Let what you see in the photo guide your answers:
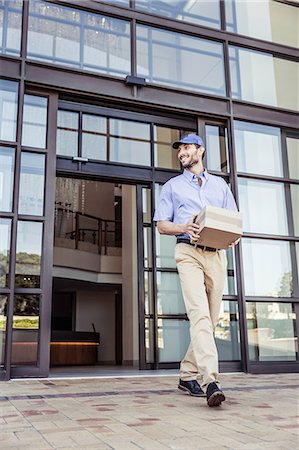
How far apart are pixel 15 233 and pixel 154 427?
7.57 feet

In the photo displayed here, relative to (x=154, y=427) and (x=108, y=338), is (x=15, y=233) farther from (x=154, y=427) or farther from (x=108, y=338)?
(x=108, y=338)

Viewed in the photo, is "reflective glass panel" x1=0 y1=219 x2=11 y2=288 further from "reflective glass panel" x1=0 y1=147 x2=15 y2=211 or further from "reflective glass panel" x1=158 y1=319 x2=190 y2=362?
"reflective glass panel" x1=158 y1=319 x2=190 y2=362

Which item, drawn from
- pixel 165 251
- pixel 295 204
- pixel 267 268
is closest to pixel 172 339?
pixel 165 251

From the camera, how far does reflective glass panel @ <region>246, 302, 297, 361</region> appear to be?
171 inches

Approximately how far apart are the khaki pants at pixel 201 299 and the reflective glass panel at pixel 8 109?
1.96 metres

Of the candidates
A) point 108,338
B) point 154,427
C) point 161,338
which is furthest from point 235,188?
point 108,338

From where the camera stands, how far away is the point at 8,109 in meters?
3.96

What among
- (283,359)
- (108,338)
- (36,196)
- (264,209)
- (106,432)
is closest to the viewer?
(106,432)

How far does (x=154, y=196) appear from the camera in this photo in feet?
15.7

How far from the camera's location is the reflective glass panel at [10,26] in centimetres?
411

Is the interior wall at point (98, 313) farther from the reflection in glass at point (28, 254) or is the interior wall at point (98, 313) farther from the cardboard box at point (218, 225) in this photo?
the cardboard box at point (218, 225)

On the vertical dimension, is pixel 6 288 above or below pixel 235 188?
below

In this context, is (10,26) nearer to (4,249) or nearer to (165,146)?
(165,146)

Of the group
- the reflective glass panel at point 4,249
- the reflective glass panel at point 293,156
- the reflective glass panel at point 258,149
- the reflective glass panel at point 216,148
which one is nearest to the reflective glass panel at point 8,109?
the reflective glass panel at point 4,249
